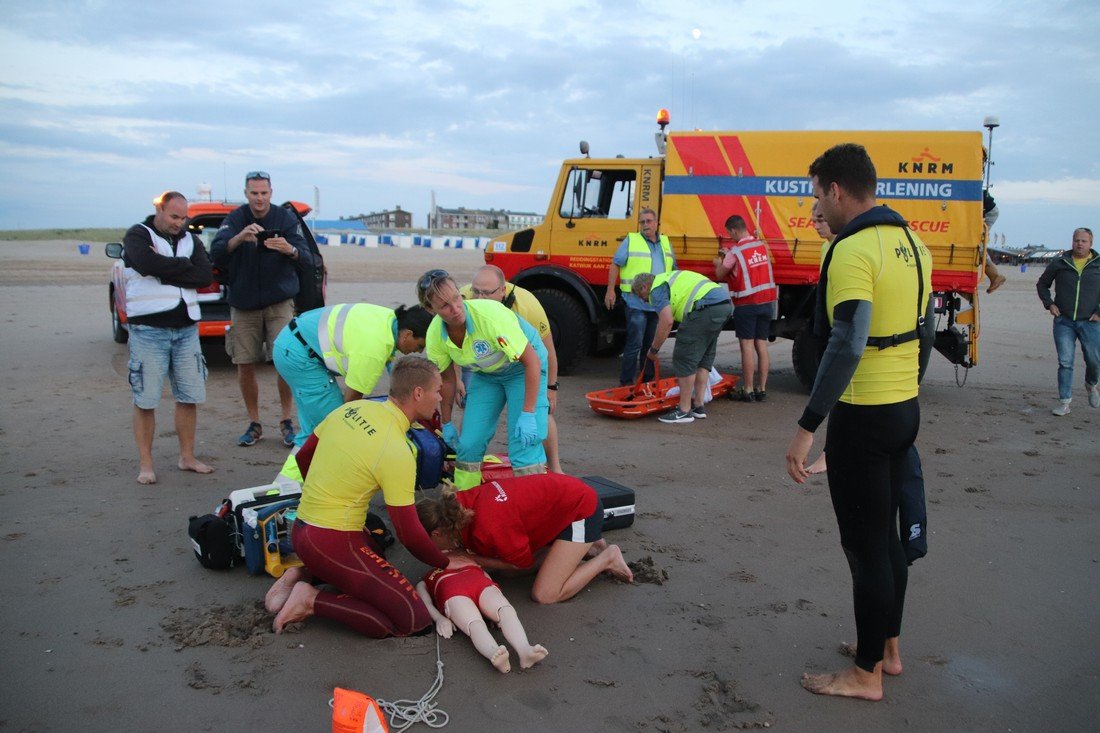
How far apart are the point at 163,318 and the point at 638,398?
426 centimetres

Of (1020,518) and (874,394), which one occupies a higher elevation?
(874,394)

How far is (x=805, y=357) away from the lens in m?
8.88

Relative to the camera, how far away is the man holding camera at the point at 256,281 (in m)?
6.41

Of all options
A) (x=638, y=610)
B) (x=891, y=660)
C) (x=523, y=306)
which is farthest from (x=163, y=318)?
(x=891, y=660)

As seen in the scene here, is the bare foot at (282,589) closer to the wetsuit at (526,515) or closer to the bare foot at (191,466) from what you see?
the wetsuit at (526,515)

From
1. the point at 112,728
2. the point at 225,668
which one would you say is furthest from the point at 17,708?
the point at 225,668

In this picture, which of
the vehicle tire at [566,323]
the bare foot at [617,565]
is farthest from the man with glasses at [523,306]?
the vehicle tire at [566,323]

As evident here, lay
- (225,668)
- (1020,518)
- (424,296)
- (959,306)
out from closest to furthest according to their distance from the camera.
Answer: (225,668) → (424,296) → (1020,518) → (959,306)

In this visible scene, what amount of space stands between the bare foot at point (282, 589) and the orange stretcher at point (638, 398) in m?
4.24

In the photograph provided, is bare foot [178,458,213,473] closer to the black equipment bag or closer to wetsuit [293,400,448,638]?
wetsuit [293,400,448,638]

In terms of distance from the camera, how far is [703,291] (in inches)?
293

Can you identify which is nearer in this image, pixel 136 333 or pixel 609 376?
pixel 136 333

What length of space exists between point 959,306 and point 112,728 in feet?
26.9

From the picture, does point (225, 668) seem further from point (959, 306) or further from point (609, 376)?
point (959, 306)
